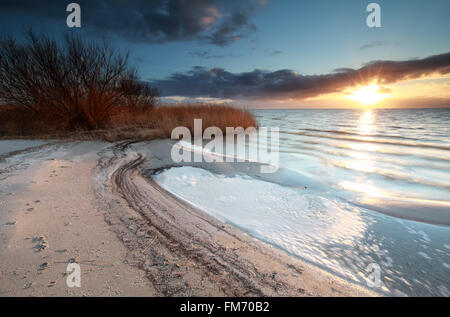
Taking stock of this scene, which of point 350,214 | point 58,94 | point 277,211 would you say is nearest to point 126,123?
point 58,94

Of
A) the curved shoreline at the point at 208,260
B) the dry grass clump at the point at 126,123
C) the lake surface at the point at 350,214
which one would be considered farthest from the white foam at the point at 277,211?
the dry grass clump at the point at 126,123

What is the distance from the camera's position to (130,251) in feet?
5.32

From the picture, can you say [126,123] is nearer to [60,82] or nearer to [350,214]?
[60,82]

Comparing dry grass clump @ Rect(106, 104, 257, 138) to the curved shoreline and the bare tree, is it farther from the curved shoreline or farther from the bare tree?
the curved shoreline

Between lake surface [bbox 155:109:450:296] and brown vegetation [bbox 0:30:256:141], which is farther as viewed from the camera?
brown vegetation [bbox 0:30:256:141]

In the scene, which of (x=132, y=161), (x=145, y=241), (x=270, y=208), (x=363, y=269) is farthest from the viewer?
(x=132, y=161)

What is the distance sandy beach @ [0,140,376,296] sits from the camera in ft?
4.28

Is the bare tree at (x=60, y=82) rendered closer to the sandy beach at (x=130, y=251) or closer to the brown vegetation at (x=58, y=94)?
the brown vegetation at (x=58, y=94)

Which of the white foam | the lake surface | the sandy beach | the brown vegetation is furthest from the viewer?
the brown vegetation

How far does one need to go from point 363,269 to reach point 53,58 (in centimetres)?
1217

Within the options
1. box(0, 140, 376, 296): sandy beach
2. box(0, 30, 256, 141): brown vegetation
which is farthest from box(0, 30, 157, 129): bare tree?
box(0, 140, 376, 296): sandy beach

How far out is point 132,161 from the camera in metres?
4.75
